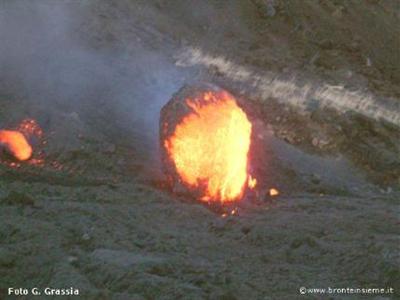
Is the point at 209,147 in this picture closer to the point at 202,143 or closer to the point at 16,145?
the point at 202,143

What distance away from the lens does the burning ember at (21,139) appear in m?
5.64

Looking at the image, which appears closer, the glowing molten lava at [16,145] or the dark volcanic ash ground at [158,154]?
the dark volcanic ash ground at [158,154]

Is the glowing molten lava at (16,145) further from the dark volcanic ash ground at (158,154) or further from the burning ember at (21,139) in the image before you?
the dark volcanic ash ground at (158,154)

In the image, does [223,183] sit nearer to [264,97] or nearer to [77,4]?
[264,97]

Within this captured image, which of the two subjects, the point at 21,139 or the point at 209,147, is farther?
the point at 21,139

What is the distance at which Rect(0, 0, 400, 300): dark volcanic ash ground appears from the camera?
398cm

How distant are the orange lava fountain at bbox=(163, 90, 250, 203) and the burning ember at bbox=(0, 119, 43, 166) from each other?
4.52 feet

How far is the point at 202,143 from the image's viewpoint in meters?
5.14

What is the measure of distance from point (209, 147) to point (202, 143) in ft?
0.23
